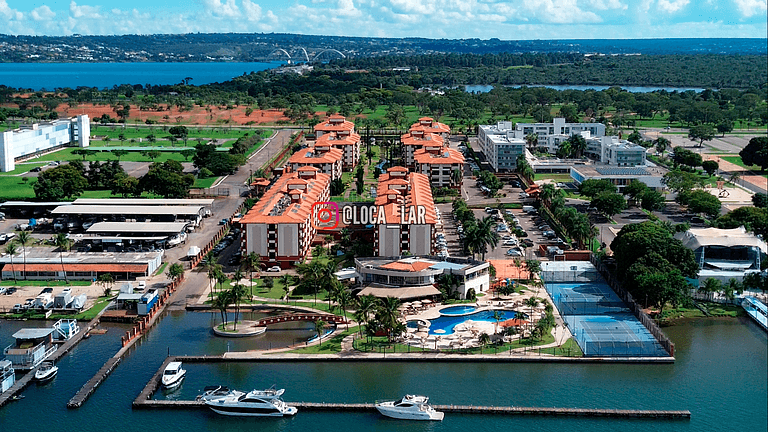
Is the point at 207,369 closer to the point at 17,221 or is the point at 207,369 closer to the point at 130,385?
the point at 130,385

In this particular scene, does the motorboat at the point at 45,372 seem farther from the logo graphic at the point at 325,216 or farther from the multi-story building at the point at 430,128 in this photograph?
the multi-story building at the point at 430,128

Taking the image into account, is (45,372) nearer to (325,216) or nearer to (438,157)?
(325,216)

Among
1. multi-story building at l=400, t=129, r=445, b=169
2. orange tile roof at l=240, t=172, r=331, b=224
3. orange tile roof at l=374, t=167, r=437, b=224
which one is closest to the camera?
orange tile roof at l=240, t=172, r=331, b=224

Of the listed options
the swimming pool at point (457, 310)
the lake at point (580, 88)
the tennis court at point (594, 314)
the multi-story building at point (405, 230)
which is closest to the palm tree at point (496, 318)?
the swimming pool at point (457, 310)

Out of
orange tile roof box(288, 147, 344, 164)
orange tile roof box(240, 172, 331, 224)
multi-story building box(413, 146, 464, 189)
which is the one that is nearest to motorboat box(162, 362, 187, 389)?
orange tile roof box(240, 172, 331, 224)

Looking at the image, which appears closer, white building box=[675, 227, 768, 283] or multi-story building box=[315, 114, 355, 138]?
white building box=[675, 227, 768, 283]

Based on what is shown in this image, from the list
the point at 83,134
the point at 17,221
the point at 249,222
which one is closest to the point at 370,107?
the point at 83,134

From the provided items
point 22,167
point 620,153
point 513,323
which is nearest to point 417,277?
point 513,323

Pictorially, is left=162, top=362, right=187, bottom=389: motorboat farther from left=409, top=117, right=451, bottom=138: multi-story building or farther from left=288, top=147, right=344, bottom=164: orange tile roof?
left=409, top=117, right=451, bottom=138: multi-story building
